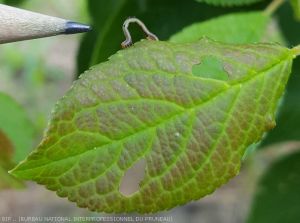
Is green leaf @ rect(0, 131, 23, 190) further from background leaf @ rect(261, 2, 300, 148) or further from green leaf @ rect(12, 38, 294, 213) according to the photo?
background leaf @ rect(261, 2, 300, 148)

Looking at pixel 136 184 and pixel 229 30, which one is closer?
pixel 229 30

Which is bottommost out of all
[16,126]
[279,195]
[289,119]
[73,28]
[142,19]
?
[279,195]

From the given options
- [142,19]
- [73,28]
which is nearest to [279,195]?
[142,19]

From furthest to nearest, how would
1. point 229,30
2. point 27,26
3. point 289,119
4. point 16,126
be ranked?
point 289,119
point 16,126
point 229,30
point 27,26

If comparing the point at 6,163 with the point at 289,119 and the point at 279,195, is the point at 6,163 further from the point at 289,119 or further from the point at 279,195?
the point at 279,195

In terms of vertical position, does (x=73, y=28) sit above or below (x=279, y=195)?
above

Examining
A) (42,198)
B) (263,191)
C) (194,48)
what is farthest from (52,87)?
(194,48)
